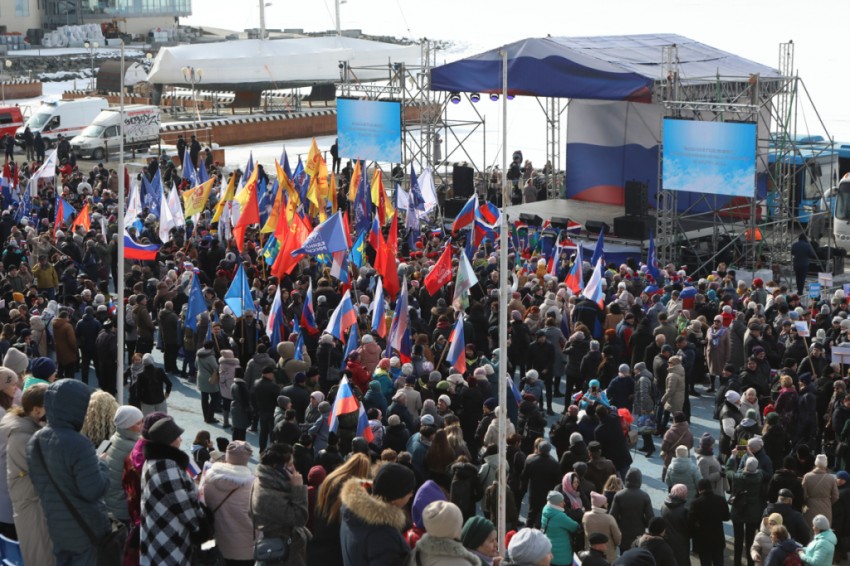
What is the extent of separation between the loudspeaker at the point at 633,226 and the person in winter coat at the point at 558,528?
672 inches

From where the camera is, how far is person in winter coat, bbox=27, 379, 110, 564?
6.93 meters

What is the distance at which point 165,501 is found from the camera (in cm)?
689

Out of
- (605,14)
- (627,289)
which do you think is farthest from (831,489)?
(605,14)

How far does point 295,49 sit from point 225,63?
497cm

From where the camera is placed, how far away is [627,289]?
60.4ft

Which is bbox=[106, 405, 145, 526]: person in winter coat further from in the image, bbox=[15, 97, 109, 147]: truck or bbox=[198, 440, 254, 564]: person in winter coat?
bbox=[15, 97, 109, 147]: truck

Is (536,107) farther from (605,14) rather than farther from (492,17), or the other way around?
(492,17)

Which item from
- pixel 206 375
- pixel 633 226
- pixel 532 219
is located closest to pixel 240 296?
pixel 206 375

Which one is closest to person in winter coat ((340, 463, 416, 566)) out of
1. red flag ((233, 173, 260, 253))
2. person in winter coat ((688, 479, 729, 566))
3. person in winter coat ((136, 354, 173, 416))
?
person in winter coat ((688, 479, 729, 566))

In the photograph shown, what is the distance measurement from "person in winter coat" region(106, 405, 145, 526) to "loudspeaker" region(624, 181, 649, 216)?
19951 millimetres

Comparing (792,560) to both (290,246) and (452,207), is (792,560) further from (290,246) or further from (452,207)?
(452,207)

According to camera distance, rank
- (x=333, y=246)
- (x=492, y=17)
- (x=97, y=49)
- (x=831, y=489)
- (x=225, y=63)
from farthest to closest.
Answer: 1. (x=492, y=17)
2. (x=97, y=49)
3. (x=225, y=63)
4. (x=333, y=246)
5. (x=831, y=489)

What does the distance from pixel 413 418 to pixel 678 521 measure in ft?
10.7

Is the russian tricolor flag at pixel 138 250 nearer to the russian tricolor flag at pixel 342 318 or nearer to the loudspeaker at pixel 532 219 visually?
the russian tricolor flag at pixel 342 318
